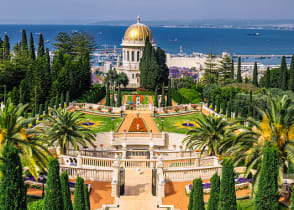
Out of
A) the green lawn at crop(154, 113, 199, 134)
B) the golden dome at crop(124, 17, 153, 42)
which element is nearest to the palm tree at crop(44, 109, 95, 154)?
the green lawn at crop(154, 113, 199, 134)

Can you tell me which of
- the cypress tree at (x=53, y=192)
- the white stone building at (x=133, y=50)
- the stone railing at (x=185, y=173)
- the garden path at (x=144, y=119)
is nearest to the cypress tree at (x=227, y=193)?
the cypress tree at (x=53, y=192)

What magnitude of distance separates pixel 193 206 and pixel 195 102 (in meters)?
42.9

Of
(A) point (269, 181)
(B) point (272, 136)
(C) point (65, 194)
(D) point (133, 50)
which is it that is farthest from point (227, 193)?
(D) point (133, 50)

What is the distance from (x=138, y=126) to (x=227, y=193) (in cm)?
3027

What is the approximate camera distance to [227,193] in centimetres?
1895

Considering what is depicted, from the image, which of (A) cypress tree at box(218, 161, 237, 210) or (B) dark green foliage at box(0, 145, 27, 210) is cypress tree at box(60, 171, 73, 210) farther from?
(A) cypress tree at box(218, 161, 237, 210)

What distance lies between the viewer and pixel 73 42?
299ft

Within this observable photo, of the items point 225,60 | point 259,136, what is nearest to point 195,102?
point 225,60

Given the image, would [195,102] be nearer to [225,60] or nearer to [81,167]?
[225,60]

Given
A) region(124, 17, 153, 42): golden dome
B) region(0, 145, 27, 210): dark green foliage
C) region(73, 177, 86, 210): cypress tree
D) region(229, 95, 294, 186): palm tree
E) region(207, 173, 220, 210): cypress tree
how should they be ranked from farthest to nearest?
region(124, 17, 153, 42): golden dome
region(229, 95, 294, 186): palm tree
region(73, 177, 86, 210): cypress tree
region(207, 173, 220, 210): cypress tree
region(0, 145, 27, 210): dark green foliage

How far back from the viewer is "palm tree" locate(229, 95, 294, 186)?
74.7 feet

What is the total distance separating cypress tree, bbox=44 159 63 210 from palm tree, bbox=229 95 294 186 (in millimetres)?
11478

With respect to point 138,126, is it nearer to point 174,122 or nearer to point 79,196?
point 174,122

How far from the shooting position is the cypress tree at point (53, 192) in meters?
17.8
